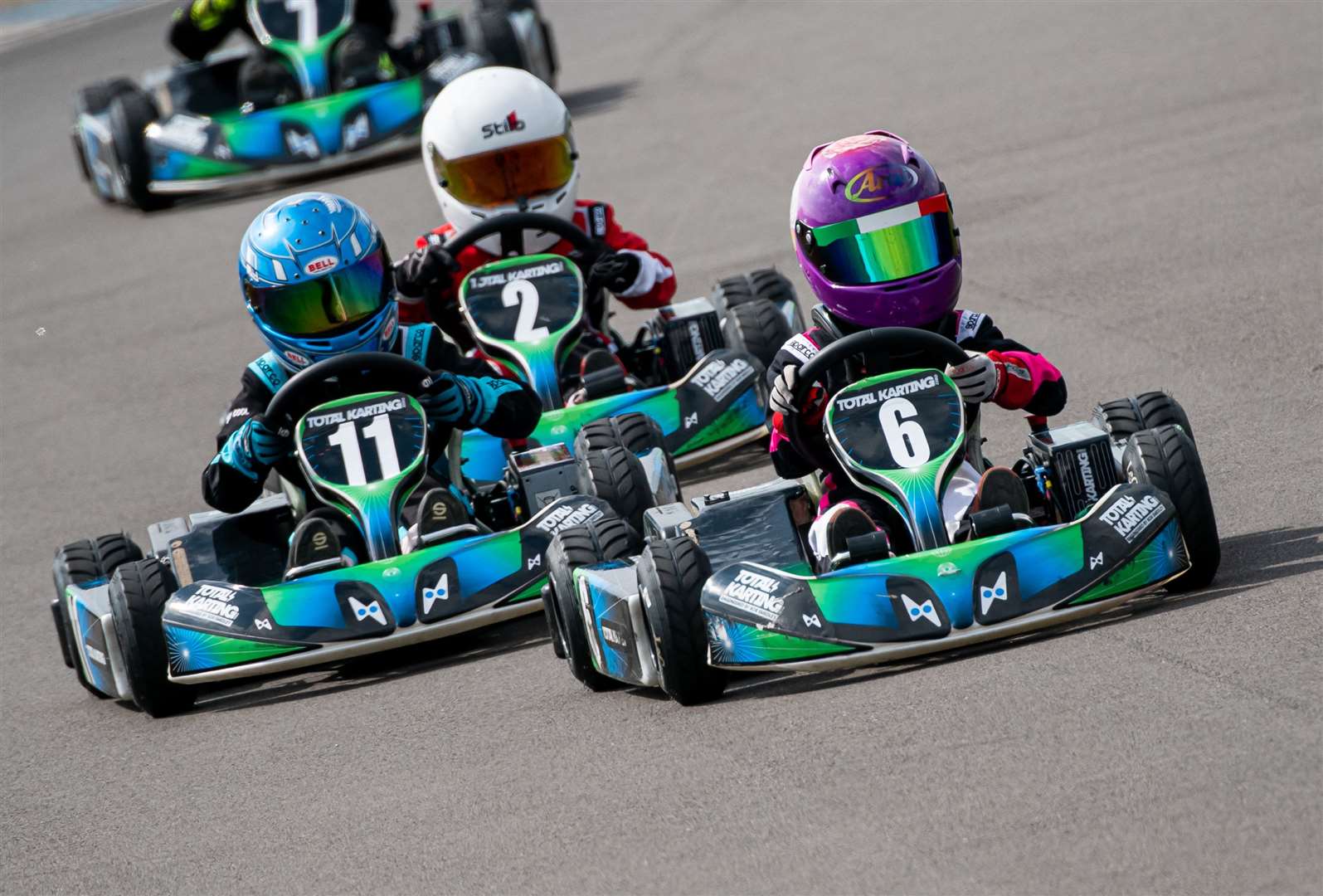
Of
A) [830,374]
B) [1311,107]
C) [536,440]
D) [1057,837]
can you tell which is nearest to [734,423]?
[536,440]

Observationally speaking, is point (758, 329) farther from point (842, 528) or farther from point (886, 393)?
point (842, 528)

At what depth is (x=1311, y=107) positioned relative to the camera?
39.0ft

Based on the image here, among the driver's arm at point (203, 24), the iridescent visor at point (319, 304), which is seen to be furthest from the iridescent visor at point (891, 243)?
the driver's arm at point (203, 24)

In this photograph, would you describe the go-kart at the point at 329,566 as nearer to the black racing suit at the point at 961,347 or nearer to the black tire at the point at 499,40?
the black racing suit at the point at 961,347

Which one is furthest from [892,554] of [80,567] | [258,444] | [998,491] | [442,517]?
[80,567]

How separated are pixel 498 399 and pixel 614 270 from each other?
1778mm

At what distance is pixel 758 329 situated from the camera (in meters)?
8.34

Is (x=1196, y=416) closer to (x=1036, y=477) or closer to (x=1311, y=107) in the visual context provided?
(x=1036, y=477)

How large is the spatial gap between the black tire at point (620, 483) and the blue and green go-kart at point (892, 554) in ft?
1.69

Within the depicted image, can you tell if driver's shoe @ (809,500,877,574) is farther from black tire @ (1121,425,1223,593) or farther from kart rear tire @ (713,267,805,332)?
kart rear tire @ (713,267,805,332)

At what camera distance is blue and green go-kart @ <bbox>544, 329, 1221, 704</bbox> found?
504 centimetres

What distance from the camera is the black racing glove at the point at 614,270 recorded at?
332 inches

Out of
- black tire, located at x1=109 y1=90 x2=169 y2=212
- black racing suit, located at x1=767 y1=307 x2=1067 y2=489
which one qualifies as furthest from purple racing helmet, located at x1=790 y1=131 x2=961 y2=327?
black tire, located at x1=109 y1=90 x2=169 y2=212

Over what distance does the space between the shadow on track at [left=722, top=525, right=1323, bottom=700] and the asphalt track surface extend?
0.02 metres
